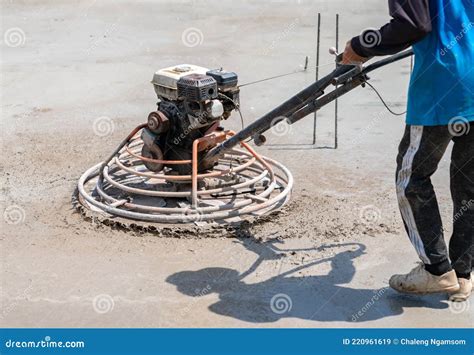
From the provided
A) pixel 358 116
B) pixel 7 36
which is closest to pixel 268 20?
pixel 7 36

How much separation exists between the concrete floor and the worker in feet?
0.85

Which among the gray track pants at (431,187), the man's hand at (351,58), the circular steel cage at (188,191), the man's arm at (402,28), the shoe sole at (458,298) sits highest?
the man's arm at (402,28)

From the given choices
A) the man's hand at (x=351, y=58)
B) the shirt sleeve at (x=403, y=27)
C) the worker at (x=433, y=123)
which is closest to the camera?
the shirt sleeve at (x=403, y=27)

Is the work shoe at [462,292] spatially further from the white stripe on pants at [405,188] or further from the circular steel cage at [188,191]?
the circular steel cage at [188,191]

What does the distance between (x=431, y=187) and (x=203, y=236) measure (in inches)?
69.9

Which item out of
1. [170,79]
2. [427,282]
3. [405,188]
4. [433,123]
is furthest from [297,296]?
[170,79]

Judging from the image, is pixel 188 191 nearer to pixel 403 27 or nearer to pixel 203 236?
pixel 203 236

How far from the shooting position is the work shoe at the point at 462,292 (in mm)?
4465

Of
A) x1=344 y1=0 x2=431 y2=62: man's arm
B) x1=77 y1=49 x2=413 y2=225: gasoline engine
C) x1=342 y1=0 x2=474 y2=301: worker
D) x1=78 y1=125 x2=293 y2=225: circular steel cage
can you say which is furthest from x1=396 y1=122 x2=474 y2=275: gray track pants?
x1=78 y1=125 x2=293 y2=225: circular steel cage

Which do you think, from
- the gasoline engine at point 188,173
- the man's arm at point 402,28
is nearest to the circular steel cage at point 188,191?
the gasoline engine at point 188,173

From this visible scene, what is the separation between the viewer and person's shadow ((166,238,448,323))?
4422 millimetres

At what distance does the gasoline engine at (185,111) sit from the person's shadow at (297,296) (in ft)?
3.98

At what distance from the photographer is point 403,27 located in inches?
151

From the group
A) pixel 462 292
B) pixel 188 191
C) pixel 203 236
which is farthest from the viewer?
pixel 188 191
